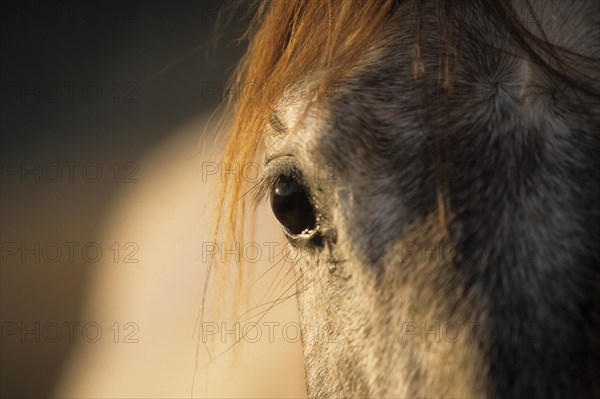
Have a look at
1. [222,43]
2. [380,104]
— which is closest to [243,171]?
[380,104]

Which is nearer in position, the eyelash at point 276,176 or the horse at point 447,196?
the horse at point 447,196

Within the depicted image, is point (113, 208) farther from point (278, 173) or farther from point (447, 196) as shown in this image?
point (447, 196)

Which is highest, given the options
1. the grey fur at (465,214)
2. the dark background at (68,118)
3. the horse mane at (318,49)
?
the dark background at (68,118)

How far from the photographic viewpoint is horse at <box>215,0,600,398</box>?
438 mm

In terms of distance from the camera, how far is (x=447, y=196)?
0.49 m

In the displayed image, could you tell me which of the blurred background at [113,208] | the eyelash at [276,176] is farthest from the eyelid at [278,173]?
the blurred background at [113,208]

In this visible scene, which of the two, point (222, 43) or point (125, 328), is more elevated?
point (222, 43)

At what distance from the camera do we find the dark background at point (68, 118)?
4.30 ft

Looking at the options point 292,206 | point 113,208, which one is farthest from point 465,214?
point 113,208

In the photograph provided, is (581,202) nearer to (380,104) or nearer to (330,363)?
(380,104)

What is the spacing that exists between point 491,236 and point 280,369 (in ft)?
3.01

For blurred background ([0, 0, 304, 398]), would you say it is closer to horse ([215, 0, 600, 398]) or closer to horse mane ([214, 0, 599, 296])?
horse mane ([214, 0, 599, 296])

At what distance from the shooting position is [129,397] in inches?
50.9

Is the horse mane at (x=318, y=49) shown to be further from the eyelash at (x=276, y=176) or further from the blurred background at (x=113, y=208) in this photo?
the blurred background at (x=113, y=208)
